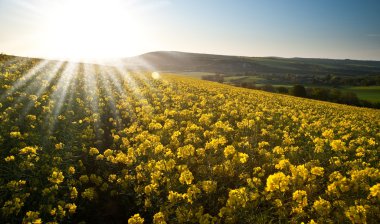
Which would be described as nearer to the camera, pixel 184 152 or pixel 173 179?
pixel 173 179

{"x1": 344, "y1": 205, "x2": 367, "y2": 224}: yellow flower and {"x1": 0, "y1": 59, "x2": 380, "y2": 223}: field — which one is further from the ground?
{"x1": 344, "y1": 205, "x2": 367, "y2": 224}: yellow flower

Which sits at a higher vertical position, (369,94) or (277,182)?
(277,182)

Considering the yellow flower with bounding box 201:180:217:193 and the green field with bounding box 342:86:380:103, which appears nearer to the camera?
the yellow flower with bounding box 201:180:217:193

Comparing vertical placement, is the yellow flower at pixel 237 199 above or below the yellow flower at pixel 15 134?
below

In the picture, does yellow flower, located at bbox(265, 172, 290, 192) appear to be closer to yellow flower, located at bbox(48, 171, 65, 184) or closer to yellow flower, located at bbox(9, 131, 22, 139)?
yellow flower, located at bbox(48, 171, 65, 184)

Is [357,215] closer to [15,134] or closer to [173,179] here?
[173,179]

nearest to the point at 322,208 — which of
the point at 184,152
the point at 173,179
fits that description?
the point at 173,179

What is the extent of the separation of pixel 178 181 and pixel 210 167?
0.99 meters

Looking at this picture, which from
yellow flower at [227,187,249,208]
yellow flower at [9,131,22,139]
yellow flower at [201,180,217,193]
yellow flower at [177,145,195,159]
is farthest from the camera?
yellow flower at [177,145,195,159]

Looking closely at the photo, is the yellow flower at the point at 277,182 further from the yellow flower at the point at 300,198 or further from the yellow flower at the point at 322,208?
the yellow flower at the point at 322,208

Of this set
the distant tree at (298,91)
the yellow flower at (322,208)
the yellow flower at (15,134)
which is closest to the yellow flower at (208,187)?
the yellow flower at (322,208)

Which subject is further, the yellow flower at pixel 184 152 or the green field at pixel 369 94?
the green field at pixel 369 94

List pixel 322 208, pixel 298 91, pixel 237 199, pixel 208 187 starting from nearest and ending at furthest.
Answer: pixel 322 208, pixel 237 199, pixel 208 187, pixel 298 91

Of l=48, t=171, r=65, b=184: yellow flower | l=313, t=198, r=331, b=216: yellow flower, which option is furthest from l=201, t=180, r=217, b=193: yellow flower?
l=48, t=171, r=65, b=184: yellow flower
